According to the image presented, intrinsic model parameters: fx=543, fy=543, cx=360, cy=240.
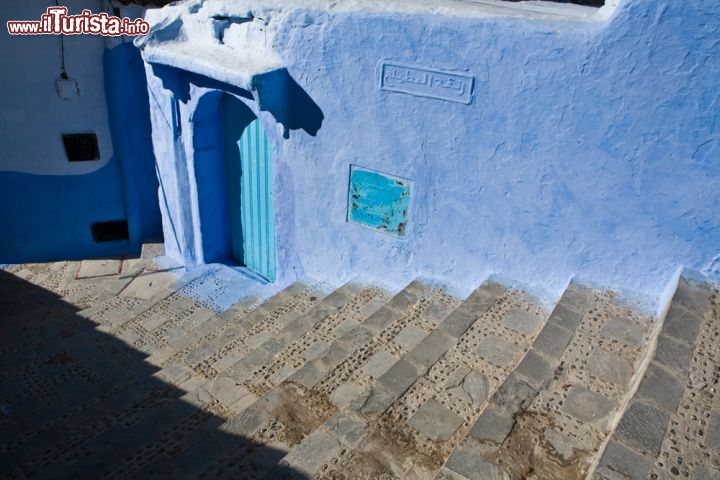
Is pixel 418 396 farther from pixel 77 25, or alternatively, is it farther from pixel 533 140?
pixel 77 25

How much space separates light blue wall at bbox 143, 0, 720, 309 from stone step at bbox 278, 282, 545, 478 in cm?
62

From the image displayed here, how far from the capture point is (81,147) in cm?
789

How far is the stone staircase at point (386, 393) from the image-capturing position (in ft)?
8.49

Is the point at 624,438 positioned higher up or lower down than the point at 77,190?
higher up

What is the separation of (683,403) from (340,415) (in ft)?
5.62

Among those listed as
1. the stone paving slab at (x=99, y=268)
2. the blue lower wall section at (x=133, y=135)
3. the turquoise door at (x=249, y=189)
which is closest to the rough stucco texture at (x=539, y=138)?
the turquoise door at (x=249, y=189)

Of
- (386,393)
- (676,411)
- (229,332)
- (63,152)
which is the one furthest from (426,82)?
(63,152)

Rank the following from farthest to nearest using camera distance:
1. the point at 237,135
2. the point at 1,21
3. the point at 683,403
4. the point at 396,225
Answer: the point at 1,21, the point at 237,135, the point at 396,225, the point at 683,403

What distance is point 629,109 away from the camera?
339 cm

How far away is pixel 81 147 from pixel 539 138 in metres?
6.75

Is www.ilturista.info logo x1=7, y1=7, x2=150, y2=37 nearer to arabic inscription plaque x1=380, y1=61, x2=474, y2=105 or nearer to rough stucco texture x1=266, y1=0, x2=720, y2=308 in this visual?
rough stucco texture x1=266, y1=0, x2=720, y2=308

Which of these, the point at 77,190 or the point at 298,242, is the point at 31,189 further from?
the point at 298,242

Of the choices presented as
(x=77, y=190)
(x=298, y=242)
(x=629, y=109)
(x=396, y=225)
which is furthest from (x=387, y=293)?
(x=77, y=190)

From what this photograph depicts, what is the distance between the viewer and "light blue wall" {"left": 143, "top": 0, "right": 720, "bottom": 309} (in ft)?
10.7
